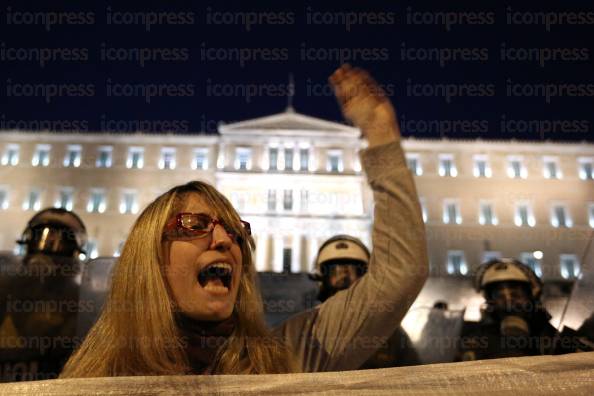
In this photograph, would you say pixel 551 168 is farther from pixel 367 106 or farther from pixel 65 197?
pixel 367 106

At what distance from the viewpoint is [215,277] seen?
2.12 m

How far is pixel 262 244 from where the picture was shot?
1678 inches

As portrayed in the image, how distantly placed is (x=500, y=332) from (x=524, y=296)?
111 cm

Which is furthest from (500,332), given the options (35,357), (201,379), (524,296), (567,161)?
(567,161)

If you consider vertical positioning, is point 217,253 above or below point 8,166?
below

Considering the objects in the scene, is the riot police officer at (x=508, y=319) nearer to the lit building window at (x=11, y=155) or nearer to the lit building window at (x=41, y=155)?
the lit building window at (x=41, y=155)

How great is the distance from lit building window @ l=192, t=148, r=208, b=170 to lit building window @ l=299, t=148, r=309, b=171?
677 cm

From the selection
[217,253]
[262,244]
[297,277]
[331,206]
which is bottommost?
[217,253]

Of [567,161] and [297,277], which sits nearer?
[297,277]

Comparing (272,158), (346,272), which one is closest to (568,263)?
(272,158)

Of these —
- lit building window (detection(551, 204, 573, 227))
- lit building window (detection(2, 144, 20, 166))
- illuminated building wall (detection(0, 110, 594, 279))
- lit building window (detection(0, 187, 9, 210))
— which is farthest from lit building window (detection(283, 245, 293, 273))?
lit building window (detection(2, 144, 20, 166))

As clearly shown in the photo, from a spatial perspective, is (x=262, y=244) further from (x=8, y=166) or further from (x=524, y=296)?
(x=524, y=296)

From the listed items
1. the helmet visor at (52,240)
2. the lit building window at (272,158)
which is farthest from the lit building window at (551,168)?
the helmet visor at (52,240)

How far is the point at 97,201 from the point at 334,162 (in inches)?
660
